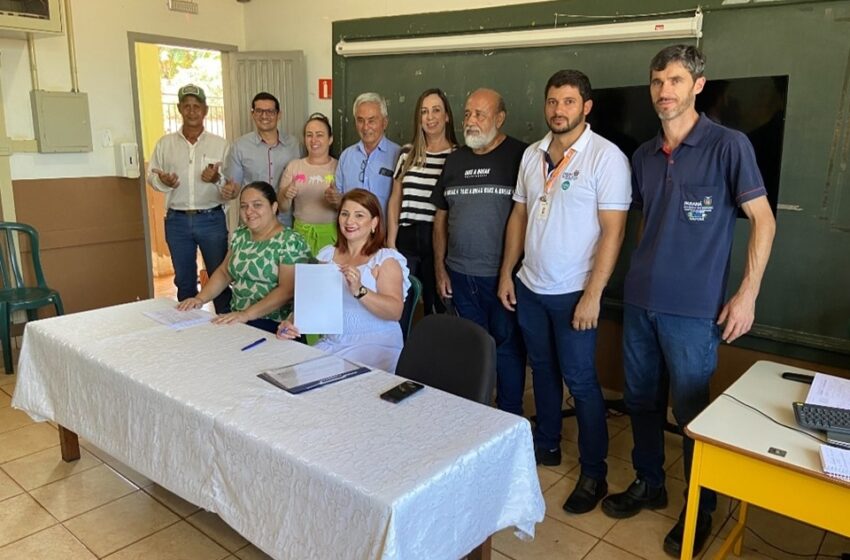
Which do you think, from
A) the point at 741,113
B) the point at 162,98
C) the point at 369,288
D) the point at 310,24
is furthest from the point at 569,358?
the point at 162,98

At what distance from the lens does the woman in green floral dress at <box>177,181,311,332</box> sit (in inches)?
108

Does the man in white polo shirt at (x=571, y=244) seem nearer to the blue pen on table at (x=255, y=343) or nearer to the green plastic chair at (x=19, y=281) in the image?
the blue pen on table at (x=255, y=343)

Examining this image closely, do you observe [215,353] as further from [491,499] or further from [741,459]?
[741,459]

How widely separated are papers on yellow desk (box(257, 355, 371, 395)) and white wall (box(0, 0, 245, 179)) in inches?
126

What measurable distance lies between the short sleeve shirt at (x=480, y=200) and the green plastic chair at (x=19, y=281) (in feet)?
8.74

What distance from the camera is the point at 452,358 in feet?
6.74

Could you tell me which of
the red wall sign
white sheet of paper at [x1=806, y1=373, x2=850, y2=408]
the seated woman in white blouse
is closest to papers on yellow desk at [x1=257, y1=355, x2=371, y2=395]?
the seated woman in white blouse

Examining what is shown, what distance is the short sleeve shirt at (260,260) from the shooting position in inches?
109

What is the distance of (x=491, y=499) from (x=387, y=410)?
35 cm

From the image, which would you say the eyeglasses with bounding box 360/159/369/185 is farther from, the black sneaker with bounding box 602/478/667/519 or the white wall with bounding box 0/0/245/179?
the white wall with bounding box 0/0/245/179

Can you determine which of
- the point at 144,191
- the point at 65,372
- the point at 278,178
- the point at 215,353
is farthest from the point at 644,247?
the point at 144,191

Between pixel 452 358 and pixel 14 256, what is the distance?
343 cm

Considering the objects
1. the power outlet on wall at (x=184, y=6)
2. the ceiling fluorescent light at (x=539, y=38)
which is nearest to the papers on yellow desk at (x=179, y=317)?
the ceiling fluorescent light at (x=539, y=38)

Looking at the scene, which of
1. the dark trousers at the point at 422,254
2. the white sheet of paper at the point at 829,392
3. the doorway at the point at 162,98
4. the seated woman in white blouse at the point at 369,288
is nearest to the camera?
the white sheet of paper at the point at 829,392
